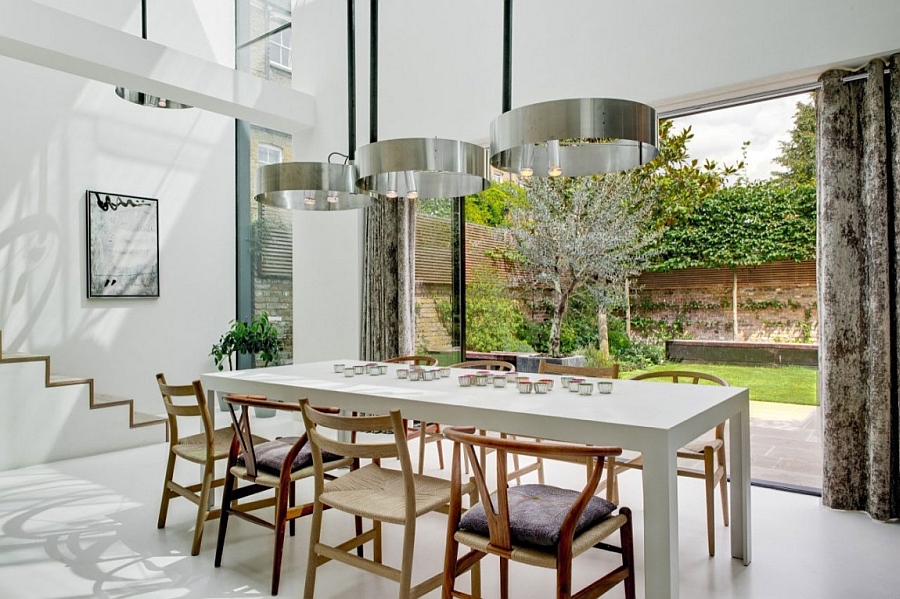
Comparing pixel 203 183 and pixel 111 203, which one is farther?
pixel 203 183

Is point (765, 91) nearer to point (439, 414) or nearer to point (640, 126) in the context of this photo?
point (640, 126)

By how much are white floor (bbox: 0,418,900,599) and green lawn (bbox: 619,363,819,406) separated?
33.0 inches

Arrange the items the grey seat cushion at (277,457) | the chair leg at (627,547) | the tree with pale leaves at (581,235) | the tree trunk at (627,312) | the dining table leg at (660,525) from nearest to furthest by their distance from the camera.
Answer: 1. the dining table leg at (660,525)
2. the chair leg at (627,547)
3. the grey seat cushion at (277,457)
4. the tree trunk at (627,312)
5. the tree with pale leaves at (581,235)

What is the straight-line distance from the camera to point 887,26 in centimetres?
333

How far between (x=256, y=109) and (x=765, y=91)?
4080 millimetres

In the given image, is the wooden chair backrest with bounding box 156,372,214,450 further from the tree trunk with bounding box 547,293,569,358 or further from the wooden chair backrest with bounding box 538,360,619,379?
the tree trunk with bounding box 547,293,569,358

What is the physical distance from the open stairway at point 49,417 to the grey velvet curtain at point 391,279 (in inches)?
84.9

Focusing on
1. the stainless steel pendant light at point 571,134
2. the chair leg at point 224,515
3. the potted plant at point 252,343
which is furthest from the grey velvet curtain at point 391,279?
the stainless steel pendant light at point 571,134

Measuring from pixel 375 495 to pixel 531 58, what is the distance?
3.57 m

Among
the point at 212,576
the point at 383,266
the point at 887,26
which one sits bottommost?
the point at 212,576

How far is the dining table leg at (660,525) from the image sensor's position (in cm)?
190

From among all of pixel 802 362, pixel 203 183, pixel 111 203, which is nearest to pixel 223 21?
pixel 203 183

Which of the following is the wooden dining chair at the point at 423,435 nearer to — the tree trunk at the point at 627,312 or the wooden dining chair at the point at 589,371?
the wooden dining chair at the point at 589,371

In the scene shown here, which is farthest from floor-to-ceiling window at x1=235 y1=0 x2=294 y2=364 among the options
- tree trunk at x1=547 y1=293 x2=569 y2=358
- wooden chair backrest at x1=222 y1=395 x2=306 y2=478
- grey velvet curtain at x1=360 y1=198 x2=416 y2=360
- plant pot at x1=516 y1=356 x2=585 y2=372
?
wooden chair backrest at x1=222 y1=395 x2=306 y2=478
